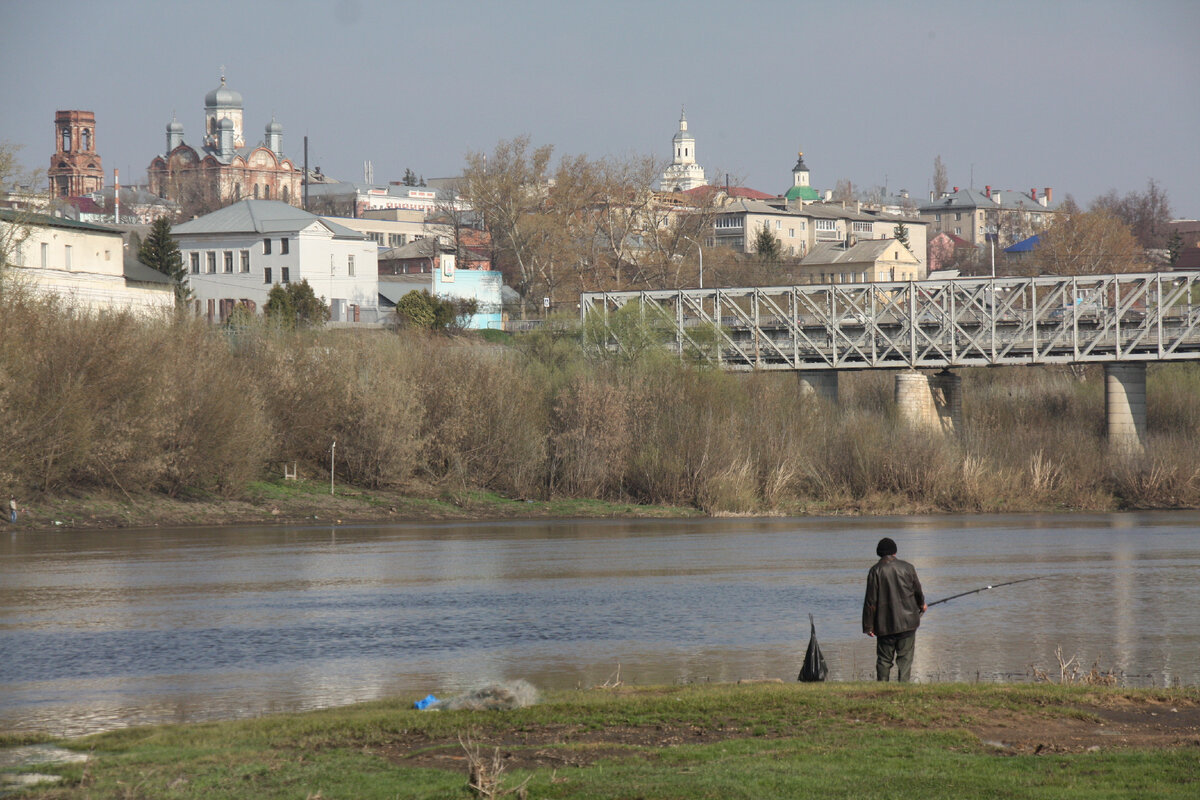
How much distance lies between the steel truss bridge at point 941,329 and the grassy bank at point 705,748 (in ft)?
175

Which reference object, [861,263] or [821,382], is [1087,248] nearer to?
[861,263]

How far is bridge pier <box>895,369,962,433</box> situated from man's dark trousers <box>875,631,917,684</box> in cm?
5470

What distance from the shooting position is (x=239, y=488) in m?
55.4

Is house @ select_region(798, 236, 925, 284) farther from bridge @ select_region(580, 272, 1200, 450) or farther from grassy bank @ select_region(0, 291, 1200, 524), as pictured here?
grassy bank @ select_region(0, 291, 1200, 524)

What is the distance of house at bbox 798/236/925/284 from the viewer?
16895 centimetres

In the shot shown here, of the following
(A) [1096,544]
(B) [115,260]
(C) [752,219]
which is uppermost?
(C) [752,219]

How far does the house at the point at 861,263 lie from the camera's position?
16895 centimetres

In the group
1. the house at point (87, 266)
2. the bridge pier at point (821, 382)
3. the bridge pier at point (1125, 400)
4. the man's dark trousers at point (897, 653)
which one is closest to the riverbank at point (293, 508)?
the bridge pier at point (821, 382)

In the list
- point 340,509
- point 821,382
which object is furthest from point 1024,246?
point 340,509

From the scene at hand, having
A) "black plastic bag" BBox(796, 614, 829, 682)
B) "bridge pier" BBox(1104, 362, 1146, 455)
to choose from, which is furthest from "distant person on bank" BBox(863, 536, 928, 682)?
"bridge pier" BBox(1104, 362, 1146, 455)

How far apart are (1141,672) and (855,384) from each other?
64.1 m

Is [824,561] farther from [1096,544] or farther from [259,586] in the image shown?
[259,586]

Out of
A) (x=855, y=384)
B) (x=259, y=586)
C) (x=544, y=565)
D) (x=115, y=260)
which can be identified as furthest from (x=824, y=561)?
(x=115, y=260)

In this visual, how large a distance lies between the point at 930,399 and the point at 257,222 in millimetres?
68019
